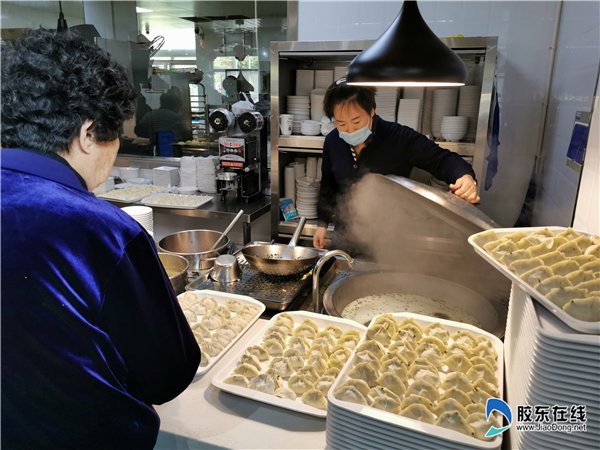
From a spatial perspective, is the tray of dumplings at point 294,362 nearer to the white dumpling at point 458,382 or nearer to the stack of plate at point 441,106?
the white dumpling at point 458,382


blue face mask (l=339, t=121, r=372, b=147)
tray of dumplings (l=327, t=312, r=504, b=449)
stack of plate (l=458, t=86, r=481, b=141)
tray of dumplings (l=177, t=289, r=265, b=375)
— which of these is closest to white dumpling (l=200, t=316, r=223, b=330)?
tray of dumplings (l=177, t=289, r=265, b=375)

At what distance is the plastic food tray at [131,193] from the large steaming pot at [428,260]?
221cm

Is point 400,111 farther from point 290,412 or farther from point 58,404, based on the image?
point 58,404

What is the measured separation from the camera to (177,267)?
1979mm

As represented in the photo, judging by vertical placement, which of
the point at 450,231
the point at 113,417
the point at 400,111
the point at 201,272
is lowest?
the point at 201,272

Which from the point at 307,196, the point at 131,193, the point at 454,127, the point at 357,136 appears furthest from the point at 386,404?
the point at 131,193

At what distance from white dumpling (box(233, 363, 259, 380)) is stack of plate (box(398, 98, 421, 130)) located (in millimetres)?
2194

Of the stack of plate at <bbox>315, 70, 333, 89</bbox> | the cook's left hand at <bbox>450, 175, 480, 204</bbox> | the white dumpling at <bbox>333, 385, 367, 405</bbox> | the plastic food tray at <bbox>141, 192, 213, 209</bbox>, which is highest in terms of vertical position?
the stack of plate at <bbox>315, 70, 333, 89</bbox>

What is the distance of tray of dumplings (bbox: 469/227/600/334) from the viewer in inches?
31.4

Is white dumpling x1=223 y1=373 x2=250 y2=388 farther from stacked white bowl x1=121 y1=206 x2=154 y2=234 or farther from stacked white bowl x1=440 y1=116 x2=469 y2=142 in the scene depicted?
stacked white bowl x1=440 y1=116 x2=469 y2=142

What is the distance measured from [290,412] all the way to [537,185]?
8.85ft

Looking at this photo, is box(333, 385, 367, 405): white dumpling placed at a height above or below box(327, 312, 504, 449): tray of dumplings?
above

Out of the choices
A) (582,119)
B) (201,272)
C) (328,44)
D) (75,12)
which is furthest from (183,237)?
(75,12)

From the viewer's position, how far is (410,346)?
126cm
